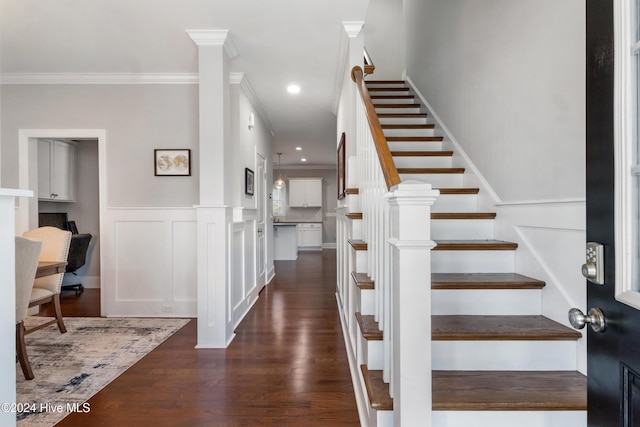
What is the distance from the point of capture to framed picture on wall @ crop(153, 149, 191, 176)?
11.1 feet

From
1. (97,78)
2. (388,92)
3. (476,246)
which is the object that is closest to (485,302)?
(476,246)

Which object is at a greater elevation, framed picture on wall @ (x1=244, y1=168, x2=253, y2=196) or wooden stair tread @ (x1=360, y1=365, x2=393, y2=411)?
framed picture on wall @ (x1=244, y1=168, x2=253, y2=196)

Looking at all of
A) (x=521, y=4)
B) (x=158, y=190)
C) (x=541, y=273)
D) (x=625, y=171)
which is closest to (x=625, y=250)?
(x=625, y=171)

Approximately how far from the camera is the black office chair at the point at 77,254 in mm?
4074

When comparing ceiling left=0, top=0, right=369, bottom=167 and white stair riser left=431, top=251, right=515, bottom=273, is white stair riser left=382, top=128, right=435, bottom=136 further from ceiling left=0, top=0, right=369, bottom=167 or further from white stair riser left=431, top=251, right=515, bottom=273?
white stair riser left=431, top=251, right=515, bottom=273

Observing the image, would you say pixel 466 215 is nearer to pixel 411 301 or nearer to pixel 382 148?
pixel 382 148

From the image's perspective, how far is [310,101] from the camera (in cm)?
416

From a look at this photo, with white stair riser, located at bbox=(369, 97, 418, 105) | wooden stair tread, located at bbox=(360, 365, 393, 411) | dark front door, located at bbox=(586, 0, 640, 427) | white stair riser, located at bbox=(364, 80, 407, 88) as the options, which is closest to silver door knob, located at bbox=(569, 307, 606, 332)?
dark front door, located at bbox=(586, 0, 640, 427)

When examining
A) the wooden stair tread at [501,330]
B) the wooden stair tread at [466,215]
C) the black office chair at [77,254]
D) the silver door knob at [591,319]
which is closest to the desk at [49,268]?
the black office chair at [77,254]

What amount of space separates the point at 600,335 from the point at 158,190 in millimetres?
3640

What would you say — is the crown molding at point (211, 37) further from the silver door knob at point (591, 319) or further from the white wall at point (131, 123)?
the silver door knob at point (591, 319)

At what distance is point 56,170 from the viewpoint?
4359 mm

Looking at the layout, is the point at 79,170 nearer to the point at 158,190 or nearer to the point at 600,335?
the point at 158,190

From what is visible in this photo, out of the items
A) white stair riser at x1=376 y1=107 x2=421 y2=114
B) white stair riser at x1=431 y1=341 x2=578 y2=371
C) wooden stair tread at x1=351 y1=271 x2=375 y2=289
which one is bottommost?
white stair riser at x1=431 y1=341 x2=578 y2=371
